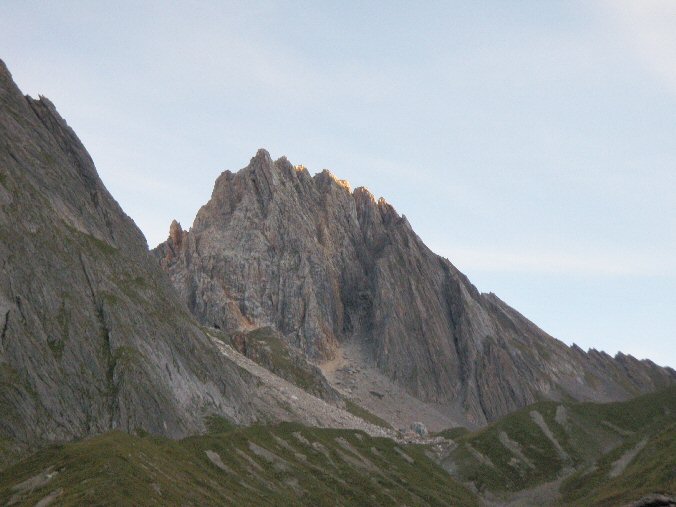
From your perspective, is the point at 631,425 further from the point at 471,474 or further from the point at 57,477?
the point at 57,477

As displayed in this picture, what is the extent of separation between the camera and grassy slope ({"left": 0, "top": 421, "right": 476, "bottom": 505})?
2279 inches

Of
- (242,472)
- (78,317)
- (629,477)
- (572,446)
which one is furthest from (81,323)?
(572,446)

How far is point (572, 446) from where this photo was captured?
14200 cm

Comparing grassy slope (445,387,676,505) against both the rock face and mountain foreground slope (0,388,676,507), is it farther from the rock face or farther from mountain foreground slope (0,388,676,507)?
the rock face

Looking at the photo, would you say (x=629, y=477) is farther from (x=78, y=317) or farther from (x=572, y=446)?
(x=78, y=317)

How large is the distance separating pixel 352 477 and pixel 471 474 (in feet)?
121

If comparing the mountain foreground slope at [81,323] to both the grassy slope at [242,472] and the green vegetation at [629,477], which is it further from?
the green vegetation at [629,477]

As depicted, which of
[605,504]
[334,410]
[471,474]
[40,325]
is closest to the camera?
[605,504]

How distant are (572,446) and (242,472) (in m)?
79.9

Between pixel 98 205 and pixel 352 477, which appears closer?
pixel 352 477

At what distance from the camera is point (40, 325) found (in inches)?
3910

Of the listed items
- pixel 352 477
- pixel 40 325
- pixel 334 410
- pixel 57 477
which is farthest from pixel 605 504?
pixel 334 410

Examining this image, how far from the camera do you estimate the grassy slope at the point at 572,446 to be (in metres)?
108

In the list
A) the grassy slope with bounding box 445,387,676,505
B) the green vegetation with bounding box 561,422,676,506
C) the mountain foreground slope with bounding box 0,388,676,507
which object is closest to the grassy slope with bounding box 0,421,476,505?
the mountain foreground slope with bounding box 0,388,676,507
